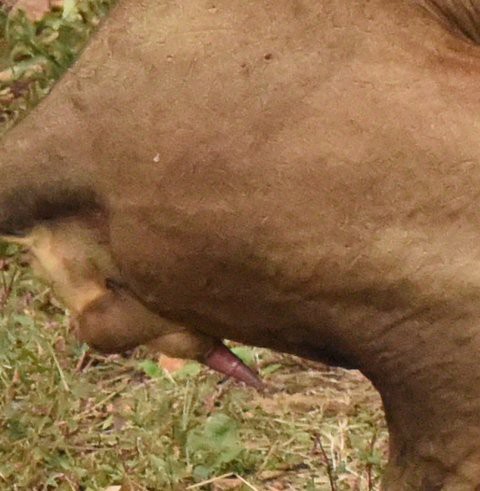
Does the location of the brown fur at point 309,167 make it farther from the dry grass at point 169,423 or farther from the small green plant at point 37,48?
the small green plant at point 37,48

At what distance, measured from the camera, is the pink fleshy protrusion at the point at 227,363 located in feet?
5.51

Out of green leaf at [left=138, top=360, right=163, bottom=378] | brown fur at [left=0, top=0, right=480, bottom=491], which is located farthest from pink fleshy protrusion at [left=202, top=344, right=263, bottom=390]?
green leaf at [left=138, top=360, right=163, bottom=378]

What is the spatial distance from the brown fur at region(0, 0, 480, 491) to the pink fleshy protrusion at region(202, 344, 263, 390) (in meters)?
0.17

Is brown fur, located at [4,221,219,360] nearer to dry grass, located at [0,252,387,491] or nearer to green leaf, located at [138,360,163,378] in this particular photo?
dry grass, located at [0,252,387,491]

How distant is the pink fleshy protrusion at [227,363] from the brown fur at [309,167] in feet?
0.57

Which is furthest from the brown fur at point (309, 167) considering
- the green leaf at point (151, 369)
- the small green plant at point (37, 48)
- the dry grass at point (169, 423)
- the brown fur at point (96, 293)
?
the small green plant at point (37, 48)

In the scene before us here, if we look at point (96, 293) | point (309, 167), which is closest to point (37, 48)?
point (96, 293)

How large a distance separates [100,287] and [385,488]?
1.47 ft

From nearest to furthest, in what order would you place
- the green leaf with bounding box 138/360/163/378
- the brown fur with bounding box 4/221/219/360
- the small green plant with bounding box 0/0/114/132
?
the brown fur with bounding box 4/221/219/360 < the green leaf with bounding box 138/360/163/378 < the small green plant with bounding box 0/0/114/132

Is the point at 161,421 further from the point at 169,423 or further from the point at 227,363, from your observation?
the point at 227,363

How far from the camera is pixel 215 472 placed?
8.00 feet

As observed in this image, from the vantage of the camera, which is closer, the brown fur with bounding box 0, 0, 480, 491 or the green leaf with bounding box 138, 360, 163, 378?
the brown fur with bounding box 0, 0, 480, 491

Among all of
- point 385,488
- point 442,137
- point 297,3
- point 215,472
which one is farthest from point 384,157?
→ point 215,472

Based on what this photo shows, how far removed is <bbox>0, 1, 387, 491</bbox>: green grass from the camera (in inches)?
95.7
